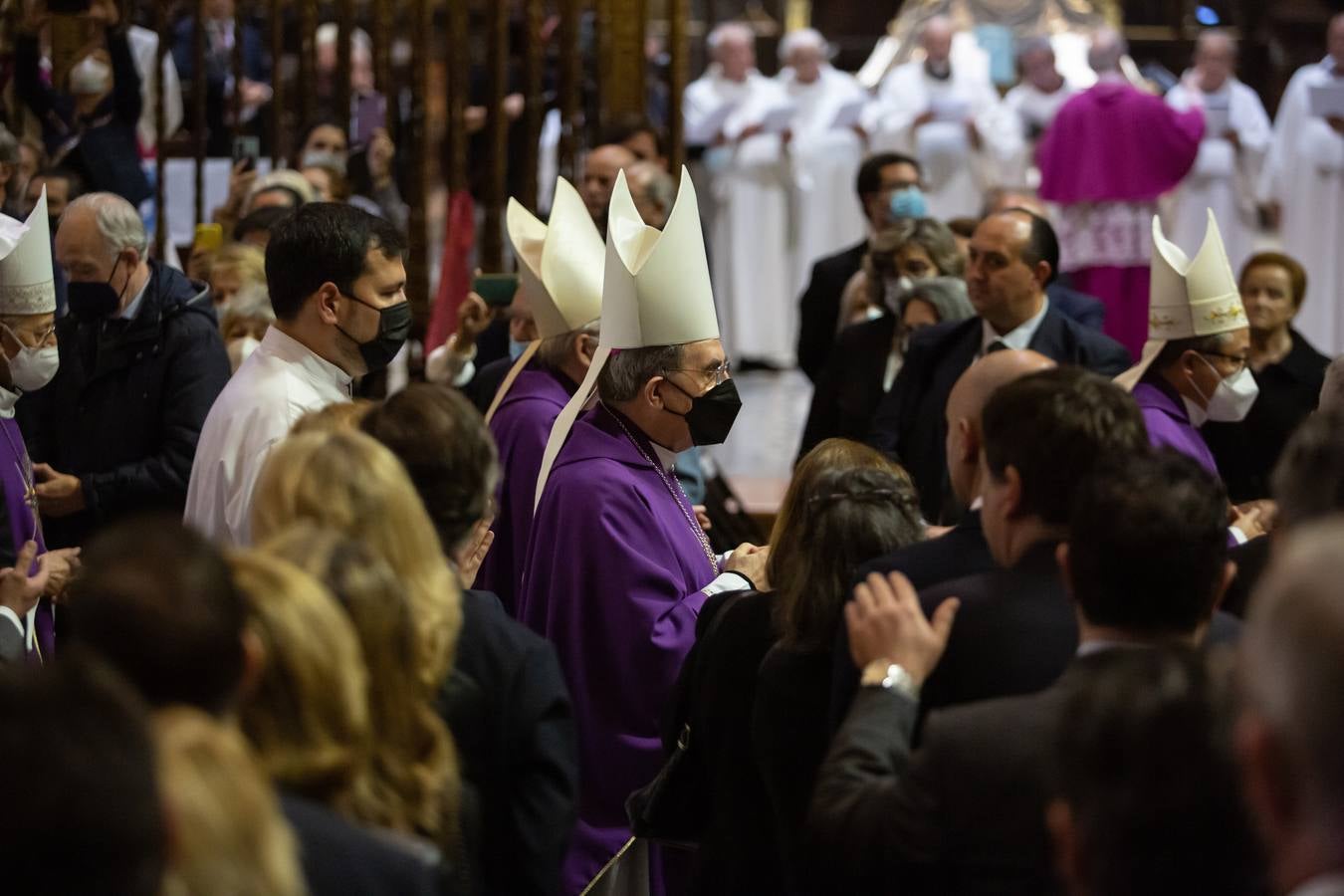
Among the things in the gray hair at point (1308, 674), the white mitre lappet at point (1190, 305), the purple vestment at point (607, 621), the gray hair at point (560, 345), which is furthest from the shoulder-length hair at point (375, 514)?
the white mitre lappet at point (1190, 305)

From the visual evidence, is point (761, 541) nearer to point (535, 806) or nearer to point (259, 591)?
point (535, 806)

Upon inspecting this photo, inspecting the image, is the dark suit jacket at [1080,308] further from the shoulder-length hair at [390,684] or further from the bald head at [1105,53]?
the bald head at [1105,53]

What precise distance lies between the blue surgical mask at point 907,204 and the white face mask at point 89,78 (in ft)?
10.2

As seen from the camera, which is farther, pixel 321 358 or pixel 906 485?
pixel 321 358

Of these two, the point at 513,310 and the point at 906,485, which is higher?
the point at 906,485

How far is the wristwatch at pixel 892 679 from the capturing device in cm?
272

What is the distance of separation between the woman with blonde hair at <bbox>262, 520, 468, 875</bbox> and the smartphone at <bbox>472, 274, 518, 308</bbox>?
13.0ft

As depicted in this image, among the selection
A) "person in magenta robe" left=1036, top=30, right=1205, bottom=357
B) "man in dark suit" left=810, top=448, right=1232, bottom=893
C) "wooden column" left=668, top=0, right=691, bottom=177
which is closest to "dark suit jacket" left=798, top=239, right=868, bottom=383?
"wooden column" left=668, top=0, right=691, bottom=177

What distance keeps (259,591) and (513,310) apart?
3813 millimetres

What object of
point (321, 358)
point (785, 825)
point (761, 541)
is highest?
point (321, 358)

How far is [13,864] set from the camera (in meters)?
1.73

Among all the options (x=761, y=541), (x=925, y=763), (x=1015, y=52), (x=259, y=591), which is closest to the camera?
(x=259, y=591)

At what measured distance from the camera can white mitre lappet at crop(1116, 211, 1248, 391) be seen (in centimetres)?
541

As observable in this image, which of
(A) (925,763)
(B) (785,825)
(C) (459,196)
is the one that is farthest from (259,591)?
(C) (459,196)
